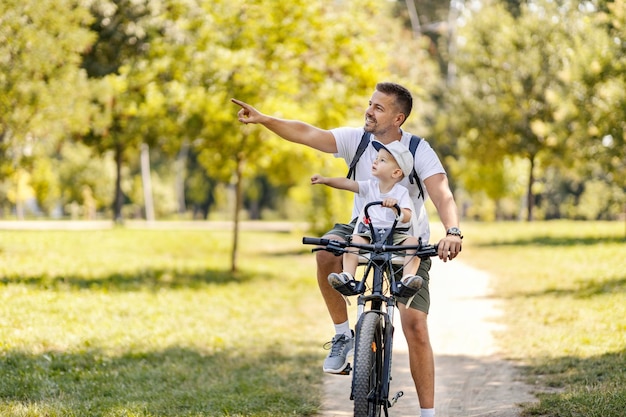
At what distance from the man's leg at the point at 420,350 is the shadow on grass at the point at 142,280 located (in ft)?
29.6

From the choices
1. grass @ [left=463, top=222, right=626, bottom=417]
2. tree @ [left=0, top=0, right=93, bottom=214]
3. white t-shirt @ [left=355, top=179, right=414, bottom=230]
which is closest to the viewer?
white t-shirt @ [left=355, top=179, right=414, bottom=230]

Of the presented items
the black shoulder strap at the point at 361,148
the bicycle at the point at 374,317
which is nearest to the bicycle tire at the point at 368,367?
the bicycle at the point at 374,317

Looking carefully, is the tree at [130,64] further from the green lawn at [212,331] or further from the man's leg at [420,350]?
the man's leg at [420,350]

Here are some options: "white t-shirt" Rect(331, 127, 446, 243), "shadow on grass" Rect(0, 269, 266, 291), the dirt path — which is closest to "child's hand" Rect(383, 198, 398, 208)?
"white t-shirt" Rect(331, 127, 446, 243)

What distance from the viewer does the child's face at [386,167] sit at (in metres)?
4.98

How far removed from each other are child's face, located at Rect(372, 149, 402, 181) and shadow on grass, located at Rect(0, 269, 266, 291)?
9188 mm

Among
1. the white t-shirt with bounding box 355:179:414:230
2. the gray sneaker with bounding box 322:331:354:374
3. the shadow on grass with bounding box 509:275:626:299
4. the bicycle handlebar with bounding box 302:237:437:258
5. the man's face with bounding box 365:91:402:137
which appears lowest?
the shadow on grass with bounding box 509:275:626:299

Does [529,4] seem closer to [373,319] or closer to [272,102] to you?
[272,102]

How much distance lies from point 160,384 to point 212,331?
3524mm

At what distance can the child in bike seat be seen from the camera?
4969 millimetres

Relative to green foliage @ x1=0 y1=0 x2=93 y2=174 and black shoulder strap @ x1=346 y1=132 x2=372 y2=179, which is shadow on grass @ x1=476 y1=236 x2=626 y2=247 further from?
black shoulder strap @ x1=346 y1=132 x2=372 y2=179

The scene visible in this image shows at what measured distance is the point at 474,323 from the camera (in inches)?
466

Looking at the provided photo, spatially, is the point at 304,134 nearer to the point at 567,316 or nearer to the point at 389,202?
the point at 389,202

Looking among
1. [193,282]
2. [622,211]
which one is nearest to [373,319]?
[193,282]
